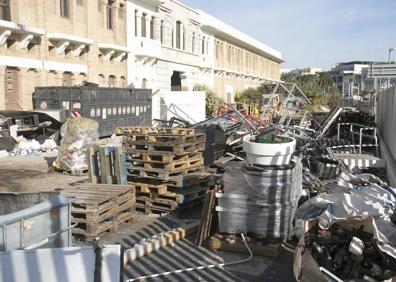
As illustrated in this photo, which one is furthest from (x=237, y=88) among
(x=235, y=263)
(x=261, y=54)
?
(x=235, y=263)

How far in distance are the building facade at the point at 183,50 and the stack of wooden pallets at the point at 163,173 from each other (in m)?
18.7

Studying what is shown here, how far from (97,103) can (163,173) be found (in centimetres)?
1073

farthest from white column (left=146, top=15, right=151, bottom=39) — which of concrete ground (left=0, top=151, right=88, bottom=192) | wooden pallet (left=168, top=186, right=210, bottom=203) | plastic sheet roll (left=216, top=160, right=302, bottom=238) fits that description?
plastic sheet roll (left=216, top=160, right=302, bottom=238)

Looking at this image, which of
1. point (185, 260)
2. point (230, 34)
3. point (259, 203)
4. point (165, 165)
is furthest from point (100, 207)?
point (230, 34)

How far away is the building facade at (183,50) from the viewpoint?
27.9m

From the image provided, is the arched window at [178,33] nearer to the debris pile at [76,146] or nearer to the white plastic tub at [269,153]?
the debris pile at [76,146]

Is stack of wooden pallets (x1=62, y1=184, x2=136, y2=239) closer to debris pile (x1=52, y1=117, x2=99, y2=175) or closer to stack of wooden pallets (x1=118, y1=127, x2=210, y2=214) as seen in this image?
stack of wooden pallets (x1=118, y1=127, x2=210, y2=214)

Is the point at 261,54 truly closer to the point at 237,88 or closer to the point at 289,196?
the point at 237,88

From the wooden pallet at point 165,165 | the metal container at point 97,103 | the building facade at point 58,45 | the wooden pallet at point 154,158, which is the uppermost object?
the building facade at point 58,45

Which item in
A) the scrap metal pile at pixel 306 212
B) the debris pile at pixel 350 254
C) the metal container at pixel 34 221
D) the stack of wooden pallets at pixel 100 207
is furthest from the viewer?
the stack of wooden pallets at pixel 100 207

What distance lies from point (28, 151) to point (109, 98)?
4812 millimetres

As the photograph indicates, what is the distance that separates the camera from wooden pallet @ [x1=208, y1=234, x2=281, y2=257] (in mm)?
5839

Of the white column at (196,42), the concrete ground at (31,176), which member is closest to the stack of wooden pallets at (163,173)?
the concrete ground at (31,176)

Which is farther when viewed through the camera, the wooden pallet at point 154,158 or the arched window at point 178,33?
the arched window at point 178,33
